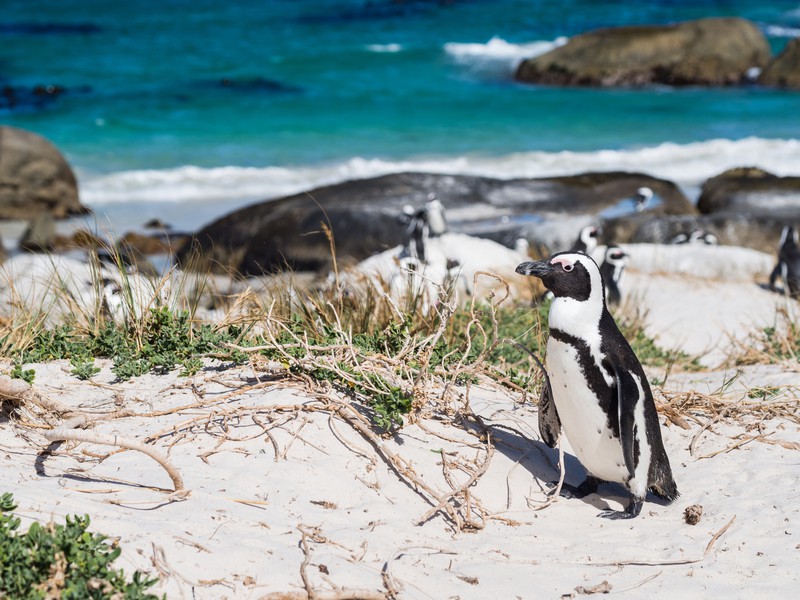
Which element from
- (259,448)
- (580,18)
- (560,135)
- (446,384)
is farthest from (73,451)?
(580,18)

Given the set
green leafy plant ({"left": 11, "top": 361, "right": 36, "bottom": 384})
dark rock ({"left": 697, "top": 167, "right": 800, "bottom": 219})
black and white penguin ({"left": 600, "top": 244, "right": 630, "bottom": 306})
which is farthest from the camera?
dark rock ({"left": 697, "top": 167, "right": 800, "bottom": 219})

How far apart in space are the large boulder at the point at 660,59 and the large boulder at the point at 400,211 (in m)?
12.8

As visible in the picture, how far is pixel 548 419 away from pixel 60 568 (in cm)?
213

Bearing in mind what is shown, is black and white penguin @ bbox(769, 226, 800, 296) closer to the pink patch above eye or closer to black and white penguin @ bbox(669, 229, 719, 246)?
black and white penguin @ bbox(669, 229, 719, 246)

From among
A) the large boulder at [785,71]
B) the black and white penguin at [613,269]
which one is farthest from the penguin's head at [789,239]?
the large boulder at [785,71]

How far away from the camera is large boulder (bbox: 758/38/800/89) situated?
85.3 feet

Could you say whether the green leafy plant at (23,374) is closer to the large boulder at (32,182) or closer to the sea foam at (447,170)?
the large boulder at (32,182)

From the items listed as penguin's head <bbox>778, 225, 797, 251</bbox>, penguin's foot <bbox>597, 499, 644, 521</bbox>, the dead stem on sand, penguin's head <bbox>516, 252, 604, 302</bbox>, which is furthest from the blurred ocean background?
penguin's foot <bbox>597, 499, 644, 521</bbox>

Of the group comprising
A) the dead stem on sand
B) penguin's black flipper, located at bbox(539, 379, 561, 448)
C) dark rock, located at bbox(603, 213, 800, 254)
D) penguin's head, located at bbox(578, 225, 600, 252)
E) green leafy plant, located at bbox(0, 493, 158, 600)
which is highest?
green leafy plant, located at bbox(0, 493, 158, 600)

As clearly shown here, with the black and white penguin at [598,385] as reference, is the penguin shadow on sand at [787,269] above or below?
below

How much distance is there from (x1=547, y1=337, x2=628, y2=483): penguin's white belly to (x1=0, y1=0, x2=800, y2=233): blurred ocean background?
41.8ft

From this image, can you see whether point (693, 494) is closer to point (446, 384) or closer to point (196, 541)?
point (446, 384)

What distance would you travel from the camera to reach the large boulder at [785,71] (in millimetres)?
Result: 25984

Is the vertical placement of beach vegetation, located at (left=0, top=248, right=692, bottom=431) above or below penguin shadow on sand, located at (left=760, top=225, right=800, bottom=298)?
above
